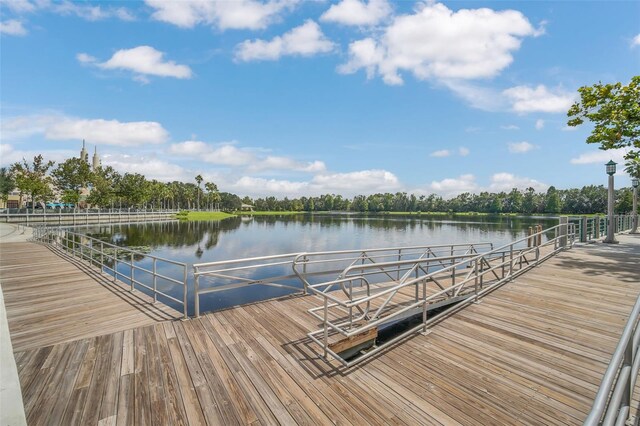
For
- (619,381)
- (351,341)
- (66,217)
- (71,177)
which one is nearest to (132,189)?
(71,177)

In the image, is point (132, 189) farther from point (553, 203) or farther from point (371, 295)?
point (553, 203)

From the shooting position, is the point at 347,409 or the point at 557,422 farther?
the point at 347,409

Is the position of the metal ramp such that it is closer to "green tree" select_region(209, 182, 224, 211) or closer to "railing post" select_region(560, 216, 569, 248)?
"railing post" select_region(560, 216, 569, 248)

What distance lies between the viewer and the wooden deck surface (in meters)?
5.71

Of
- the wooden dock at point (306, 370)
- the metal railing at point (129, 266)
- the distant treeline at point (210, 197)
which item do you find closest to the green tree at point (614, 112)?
the wooden dock at point (306, 370)

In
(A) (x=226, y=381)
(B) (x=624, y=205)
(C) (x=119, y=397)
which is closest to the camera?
(C) (x=119, y=397)

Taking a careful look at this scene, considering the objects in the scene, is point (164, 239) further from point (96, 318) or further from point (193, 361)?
point (193, 361)

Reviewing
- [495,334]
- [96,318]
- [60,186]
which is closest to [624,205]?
[495,334]

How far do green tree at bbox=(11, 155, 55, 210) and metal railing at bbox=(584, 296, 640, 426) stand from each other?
73561mm

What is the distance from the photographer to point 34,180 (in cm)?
5466

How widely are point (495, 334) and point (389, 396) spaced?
2773mm

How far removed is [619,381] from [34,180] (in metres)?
76.1

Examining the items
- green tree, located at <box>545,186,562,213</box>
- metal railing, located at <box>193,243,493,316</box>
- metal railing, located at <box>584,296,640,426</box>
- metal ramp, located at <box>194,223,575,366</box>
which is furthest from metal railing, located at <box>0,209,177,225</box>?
green tree, located at <box>545,186,562,213</box>

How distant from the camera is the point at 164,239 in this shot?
35719 millimetres
